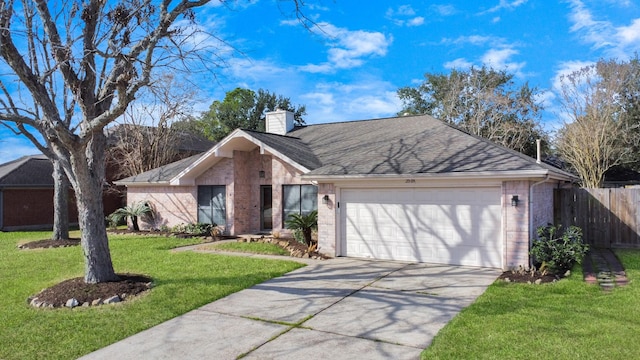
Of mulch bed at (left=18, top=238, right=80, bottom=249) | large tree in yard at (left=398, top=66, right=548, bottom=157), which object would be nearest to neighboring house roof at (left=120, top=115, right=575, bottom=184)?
mulch bed at (left=18, top=238, right=80, bottom=249)

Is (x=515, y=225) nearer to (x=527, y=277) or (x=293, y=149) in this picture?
(x=527, y=277)

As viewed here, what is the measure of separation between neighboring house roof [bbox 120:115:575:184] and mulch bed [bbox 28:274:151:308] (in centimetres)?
525

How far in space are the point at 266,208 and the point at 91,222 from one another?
7923mm

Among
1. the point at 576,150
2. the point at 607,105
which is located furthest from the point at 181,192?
the point at 607,105

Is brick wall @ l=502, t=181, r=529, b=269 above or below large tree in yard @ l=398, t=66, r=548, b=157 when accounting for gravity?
below

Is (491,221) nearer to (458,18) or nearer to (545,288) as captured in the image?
(545,288)

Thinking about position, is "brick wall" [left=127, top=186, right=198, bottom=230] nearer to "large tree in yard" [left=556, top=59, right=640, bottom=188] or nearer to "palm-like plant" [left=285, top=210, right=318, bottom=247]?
"palm-like plant" [left=285, top=210, right=318, bottom=247]

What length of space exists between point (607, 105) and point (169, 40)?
2423 cm

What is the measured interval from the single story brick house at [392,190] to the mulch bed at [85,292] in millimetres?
5207

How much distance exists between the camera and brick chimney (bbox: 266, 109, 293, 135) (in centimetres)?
1906

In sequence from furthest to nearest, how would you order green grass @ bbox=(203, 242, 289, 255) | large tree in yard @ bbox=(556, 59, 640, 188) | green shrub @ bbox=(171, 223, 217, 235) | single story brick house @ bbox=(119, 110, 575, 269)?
large tree in yard @ bbox=(556, 59, 640, 188)
green shrub @ bbox=(171, 223, 217, 235)
green grass @ bbox=(203, 242, 289, 255)
single story brick house @ bbox=(119, 110, 575, 269)

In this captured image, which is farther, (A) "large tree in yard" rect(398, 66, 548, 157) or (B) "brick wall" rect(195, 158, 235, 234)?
(A) "large tree in yard" rect(398, 66, 548, 157)

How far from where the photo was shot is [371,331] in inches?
219

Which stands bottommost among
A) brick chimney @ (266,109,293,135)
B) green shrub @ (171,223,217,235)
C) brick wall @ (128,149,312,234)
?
green shrub @ (171,223,217,235)
